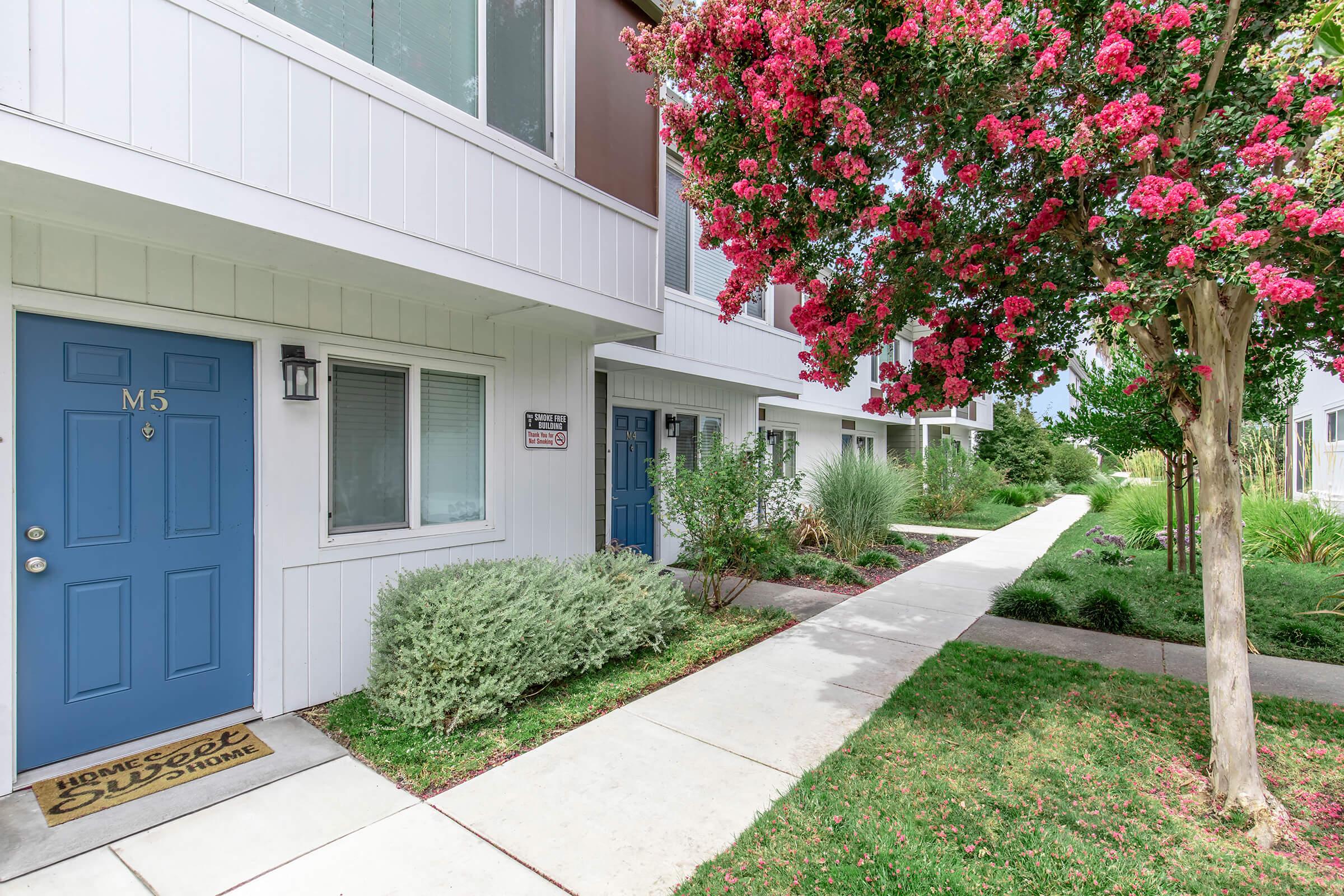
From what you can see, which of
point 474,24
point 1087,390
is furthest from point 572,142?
point 1087,390

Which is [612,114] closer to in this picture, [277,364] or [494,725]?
[277,364]

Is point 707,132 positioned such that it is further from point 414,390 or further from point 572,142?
point 414,390

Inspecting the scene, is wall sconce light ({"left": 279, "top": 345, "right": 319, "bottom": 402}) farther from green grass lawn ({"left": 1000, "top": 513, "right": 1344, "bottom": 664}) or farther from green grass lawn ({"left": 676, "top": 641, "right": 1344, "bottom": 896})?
green grass lawn ({"left": 1000, "top": 513, "right": 1344, "bottom": 664})

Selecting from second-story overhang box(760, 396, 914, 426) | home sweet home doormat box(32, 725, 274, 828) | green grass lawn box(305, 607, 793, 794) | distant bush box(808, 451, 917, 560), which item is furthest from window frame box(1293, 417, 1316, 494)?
home sweet home doormat box(32, 725, 274, 828)

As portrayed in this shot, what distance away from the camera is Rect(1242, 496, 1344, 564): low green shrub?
7.24 m

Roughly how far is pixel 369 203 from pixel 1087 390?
26.8 feet

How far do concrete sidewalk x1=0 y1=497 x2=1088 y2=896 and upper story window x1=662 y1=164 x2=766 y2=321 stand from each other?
5.22 m

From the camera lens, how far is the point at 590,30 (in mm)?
5055

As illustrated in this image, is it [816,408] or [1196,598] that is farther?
[816,408]

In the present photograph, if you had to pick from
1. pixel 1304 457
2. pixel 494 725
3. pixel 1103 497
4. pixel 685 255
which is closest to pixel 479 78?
pixel 685 255

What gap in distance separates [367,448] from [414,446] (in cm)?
31

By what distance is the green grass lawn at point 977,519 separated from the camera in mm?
13133

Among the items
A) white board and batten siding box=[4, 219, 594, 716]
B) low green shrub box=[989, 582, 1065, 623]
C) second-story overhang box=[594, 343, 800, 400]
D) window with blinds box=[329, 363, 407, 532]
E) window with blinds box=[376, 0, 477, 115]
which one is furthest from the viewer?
second-story overhang box=[594, 343, 800, 400]

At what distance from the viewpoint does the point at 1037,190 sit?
11.3 feet
